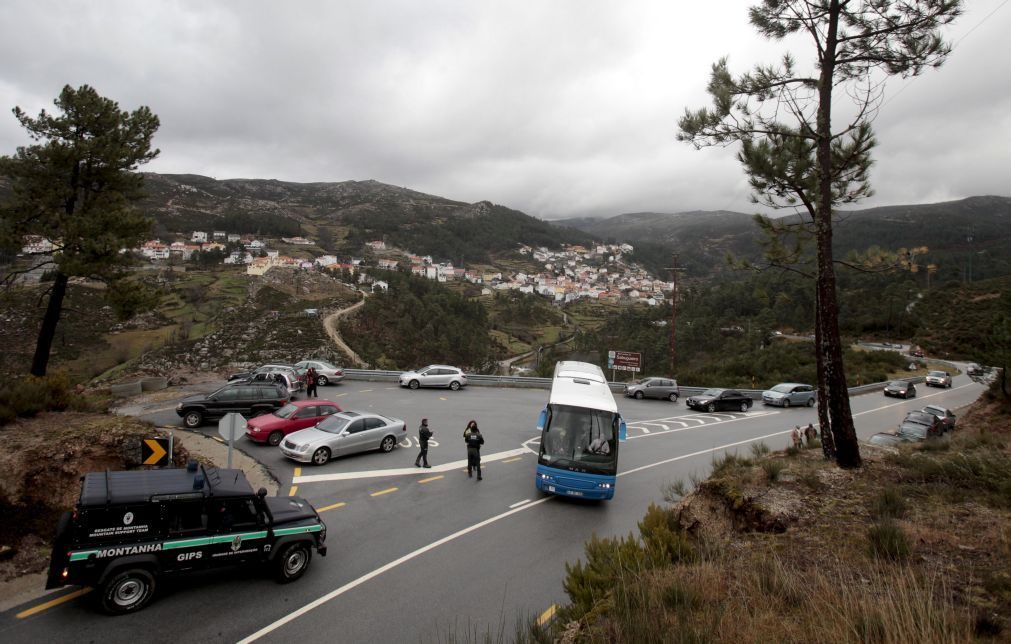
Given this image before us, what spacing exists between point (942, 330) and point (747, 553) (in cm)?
8087

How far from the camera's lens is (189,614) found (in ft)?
21.8

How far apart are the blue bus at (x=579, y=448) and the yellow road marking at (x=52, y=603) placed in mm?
8344

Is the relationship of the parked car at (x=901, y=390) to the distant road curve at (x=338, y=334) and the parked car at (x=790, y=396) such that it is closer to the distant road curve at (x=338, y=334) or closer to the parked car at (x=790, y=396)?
the parked car at (x=790, y=396)

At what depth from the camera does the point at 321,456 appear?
13656 millimetres

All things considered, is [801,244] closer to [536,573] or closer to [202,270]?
[536,573]

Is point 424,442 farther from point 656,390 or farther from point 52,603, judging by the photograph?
point 656,390

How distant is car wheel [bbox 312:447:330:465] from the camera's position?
533 inches

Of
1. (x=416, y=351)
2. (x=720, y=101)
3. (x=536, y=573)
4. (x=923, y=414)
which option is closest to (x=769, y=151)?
(x=720, y=101)

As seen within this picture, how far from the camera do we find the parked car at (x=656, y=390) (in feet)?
99.2

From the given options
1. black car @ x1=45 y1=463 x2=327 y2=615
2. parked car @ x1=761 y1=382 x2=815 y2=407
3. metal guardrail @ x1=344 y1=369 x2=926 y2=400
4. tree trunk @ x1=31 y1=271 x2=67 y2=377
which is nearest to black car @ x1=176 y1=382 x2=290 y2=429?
tree trunk @ x1=31 y1=271 x2=67 y2=377

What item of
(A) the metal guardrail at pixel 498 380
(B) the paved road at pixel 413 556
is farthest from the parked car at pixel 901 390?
(B) the paved road at pixel 413 556

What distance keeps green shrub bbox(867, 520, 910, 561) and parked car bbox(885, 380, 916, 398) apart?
36.1 meters

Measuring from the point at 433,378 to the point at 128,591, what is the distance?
67.6ft

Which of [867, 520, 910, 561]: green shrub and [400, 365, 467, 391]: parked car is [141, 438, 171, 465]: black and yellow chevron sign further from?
[400, 365, 467, 391]: parked car
